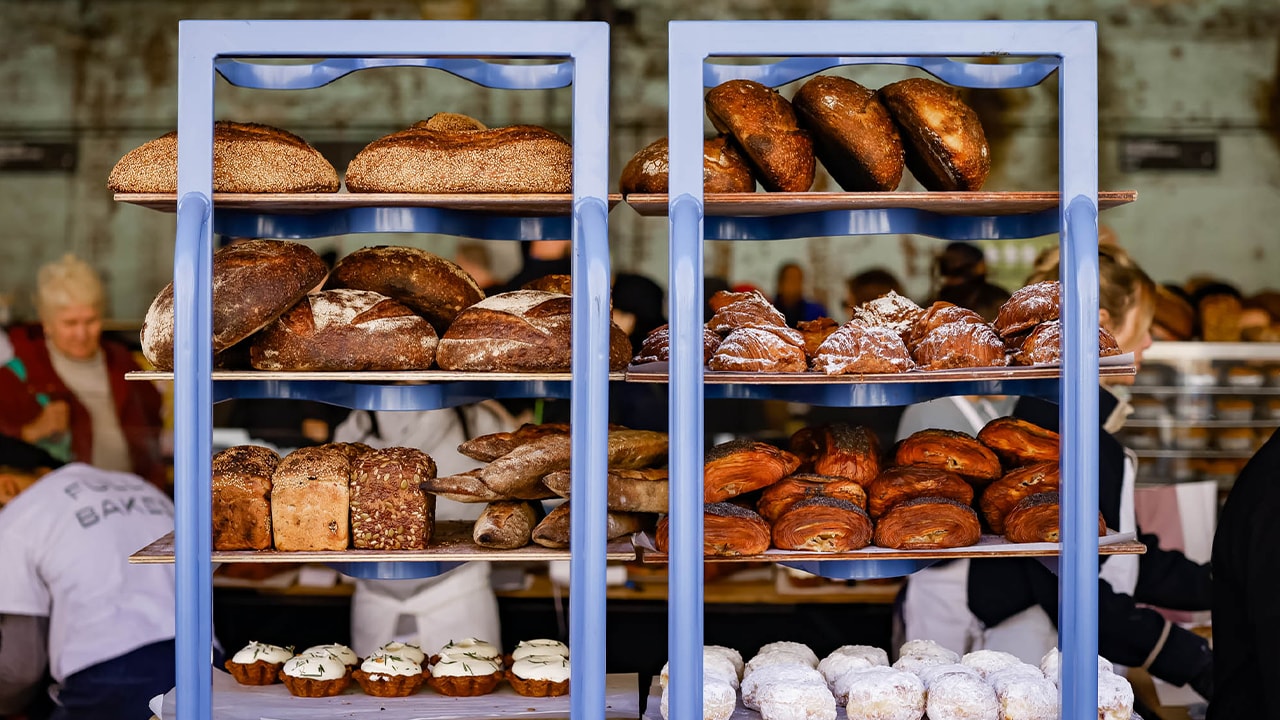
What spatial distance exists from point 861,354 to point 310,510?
1.17 metres

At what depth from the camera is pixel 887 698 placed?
2090 mm

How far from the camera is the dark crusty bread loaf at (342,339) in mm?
2154

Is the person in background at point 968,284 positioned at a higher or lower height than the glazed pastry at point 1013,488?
higher

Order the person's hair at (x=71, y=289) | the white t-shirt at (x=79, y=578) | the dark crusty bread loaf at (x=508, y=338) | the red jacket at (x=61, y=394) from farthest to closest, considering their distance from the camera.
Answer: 1. the red jacket at (x=61, y=394)
2. the person's hair at (x=71, y=289)
3. the white t-shirt at (x=79, y=578)
4. the dark crusty bread loaf at (x=508, y=338)

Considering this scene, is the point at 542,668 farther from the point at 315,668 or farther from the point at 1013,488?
the point at 1013,488

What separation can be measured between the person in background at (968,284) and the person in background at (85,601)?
2.84 m

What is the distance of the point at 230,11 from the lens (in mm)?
5715

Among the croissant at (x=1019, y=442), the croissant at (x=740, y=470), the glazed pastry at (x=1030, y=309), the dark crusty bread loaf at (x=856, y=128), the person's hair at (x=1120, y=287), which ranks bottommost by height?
the croissant at (x=740, y=470)

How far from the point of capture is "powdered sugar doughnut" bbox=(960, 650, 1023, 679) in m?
2.28

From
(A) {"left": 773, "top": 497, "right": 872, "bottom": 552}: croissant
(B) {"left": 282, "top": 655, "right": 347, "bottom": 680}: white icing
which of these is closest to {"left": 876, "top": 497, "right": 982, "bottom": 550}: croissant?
(A) {"left": 773, "top": 497, "right": 872, "bottom": 552}: croissant

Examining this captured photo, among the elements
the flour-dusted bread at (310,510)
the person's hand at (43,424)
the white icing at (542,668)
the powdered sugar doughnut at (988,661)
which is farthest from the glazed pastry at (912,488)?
the person's hand at (43,424)

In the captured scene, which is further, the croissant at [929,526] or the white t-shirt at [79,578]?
the white t-shirt at [79,578]

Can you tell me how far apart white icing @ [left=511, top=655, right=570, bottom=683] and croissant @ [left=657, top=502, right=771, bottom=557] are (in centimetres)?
46

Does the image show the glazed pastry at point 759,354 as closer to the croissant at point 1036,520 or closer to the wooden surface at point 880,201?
the wooden surface at point 880,201
